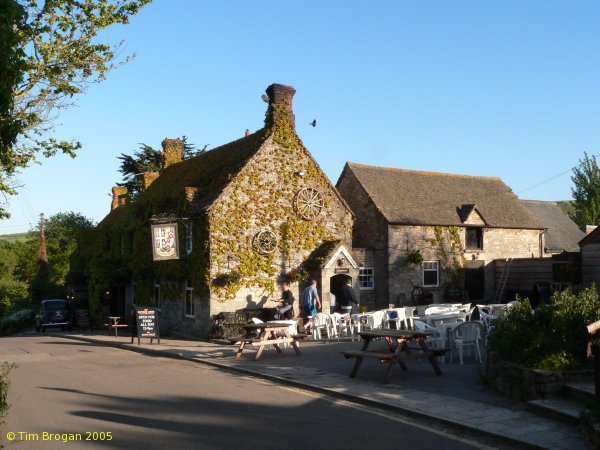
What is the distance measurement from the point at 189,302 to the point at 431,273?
1202 centimetres

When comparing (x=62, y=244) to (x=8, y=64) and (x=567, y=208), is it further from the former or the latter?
(x=567, y=208)

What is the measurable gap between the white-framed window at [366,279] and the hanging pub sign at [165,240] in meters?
10.0

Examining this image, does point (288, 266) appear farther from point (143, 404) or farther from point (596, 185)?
point (596, 185)

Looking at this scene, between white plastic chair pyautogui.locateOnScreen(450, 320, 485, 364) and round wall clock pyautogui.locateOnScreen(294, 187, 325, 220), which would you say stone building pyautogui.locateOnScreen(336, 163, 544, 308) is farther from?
white plastic chair pyautogui.locateOnScreen(450, 320, 485, 364)

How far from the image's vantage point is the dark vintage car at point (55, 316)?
1264 inches

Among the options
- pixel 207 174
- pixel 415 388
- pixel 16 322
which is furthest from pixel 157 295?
pixel 415 388

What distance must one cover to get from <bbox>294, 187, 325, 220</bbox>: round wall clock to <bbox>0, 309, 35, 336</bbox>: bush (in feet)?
81.0

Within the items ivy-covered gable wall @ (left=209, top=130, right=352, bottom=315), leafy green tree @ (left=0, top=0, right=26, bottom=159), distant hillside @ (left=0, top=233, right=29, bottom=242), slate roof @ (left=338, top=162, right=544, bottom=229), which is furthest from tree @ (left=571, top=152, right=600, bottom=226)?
distant hillside @ (left=0, top=233, right=29, bottom=242)

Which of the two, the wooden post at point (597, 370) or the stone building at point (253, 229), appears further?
the stone building at point (253, 229)

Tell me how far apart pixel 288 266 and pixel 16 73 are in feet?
55.2

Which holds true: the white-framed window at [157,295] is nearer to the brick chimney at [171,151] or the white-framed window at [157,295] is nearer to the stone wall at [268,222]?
the stone wall at [268,222]

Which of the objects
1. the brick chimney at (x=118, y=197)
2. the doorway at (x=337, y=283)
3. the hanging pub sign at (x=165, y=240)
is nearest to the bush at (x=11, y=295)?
the brick chimney at (x=118, y=197)

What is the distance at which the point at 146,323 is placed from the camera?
2033 centimetres

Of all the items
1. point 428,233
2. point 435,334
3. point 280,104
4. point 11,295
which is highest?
point 280,104
